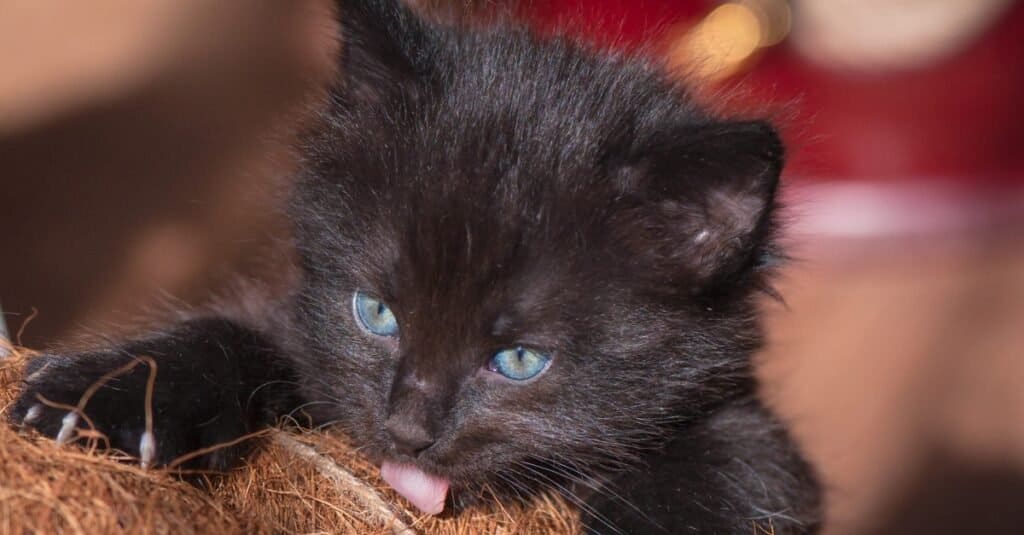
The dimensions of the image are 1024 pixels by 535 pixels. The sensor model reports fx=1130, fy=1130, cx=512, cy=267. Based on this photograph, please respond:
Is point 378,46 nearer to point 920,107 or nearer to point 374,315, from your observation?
point 374,315

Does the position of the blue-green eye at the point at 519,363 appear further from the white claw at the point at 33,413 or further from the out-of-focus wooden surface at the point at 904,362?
the out-of-focus wooden surface at the point at 904,362

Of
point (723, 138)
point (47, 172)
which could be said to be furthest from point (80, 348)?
point (47, 172)

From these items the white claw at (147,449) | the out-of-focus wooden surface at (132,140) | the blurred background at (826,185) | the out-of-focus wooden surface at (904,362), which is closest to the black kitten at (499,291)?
the white claw at (147,449)

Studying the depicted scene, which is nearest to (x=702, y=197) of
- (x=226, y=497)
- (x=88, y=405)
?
(x=226, y=497)

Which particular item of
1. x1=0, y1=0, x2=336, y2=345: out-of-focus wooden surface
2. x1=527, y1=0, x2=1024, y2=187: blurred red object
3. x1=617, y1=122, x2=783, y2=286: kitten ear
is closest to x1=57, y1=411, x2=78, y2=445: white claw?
x1=617, y1=122, x2=783, y2=286: kitten ear

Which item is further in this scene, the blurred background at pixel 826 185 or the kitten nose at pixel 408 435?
the blurred background at pixel 826 185

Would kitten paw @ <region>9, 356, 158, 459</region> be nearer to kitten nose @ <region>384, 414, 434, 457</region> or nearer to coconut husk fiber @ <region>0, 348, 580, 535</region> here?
coconut husk fiber @ <region>0, 348, 580, 535</region>
